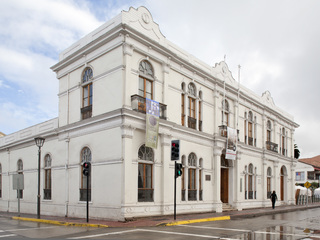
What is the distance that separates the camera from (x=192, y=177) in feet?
71.5

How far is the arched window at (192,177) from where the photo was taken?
21.4m

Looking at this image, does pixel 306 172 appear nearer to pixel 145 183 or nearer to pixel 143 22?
pixel 145 183

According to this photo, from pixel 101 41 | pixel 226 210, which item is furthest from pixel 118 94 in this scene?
pixel 226 210

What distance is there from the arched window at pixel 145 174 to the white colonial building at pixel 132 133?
0.17ft

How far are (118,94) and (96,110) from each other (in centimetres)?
212

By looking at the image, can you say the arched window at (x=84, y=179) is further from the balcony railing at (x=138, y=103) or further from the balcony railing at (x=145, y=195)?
the balcony railing at (x=138, y=103)

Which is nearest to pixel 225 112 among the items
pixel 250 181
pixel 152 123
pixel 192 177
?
pixel 192 177

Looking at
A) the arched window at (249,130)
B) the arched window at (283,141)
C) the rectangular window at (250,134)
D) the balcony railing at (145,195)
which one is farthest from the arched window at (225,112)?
the arched window at (283,141)

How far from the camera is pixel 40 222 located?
17781 millimetres

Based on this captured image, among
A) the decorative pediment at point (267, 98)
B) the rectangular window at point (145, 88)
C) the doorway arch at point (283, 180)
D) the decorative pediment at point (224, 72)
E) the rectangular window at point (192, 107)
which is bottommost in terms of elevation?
the doorway arch at point (283, 180)

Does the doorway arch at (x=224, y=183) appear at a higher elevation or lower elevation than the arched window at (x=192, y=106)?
lower

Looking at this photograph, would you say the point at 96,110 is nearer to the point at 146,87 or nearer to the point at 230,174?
the point at 146,87

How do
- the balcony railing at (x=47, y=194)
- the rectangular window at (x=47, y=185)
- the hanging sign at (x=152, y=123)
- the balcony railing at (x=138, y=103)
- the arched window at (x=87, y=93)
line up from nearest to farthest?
the balcony railing at (x=138, y=103), the hanging sign at (x=152, y=123), the arched window at (x=87, y=93), the balcony railing at (x=47, y=194), the rectangular window at (x=47, y=185)

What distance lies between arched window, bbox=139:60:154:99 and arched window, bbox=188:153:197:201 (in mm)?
5296
